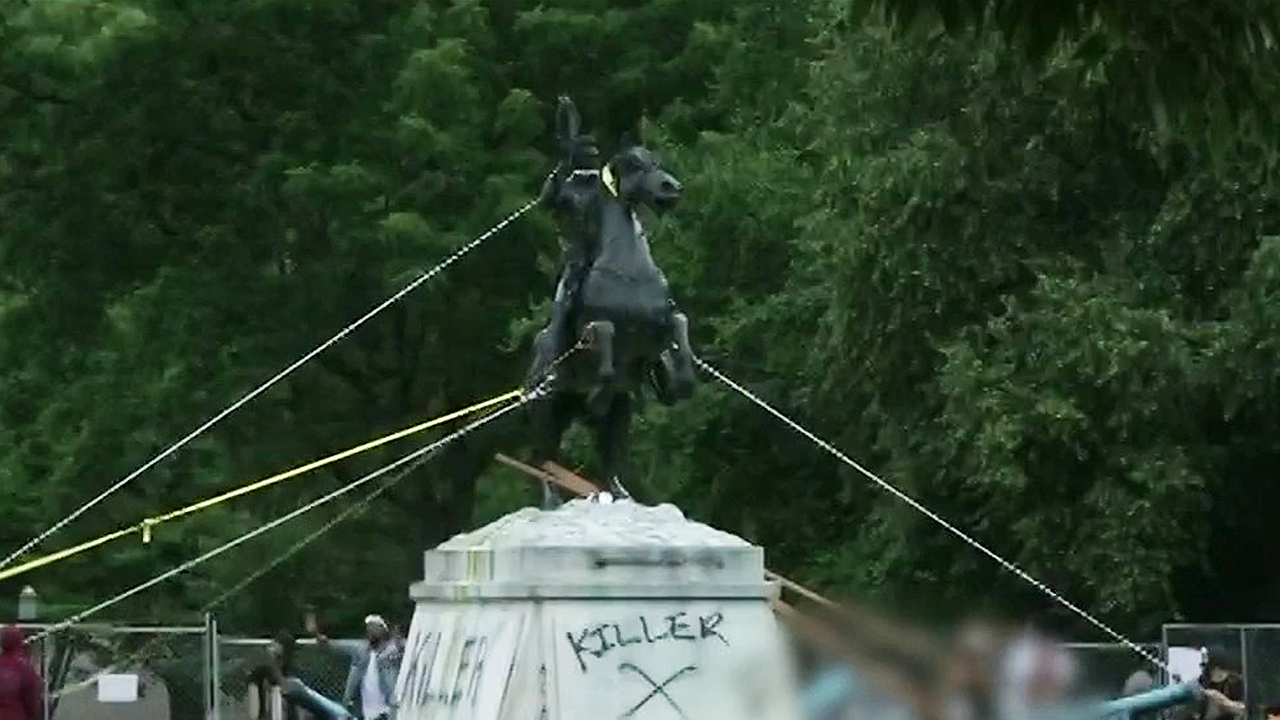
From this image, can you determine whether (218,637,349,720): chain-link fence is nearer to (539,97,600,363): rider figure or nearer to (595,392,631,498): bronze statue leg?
(595,392,631,498): bronze statue leg

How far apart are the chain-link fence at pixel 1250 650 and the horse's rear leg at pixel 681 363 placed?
32.2 ft

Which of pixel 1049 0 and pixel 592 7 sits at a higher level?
pixel 592 7

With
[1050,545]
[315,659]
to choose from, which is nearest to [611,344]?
[315,659]

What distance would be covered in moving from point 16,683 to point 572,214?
6577mm

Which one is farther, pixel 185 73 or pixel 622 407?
pixel 185 73

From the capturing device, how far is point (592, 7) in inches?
1603

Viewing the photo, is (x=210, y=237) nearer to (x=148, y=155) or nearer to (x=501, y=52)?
(x=148, y=155)

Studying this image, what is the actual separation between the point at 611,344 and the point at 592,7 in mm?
21919

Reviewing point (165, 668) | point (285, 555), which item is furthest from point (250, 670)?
point (285, 555)

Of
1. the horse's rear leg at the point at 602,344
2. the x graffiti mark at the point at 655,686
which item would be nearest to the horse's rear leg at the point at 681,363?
the horse's rear leg at the point at 602,344

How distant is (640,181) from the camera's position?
19.3m

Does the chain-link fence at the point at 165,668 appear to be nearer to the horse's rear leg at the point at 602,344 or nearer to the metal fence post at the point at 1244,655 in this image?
the metal fence post at the point at 1244,655

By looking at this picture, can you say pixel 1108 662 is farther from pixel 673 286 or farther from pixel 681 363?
pixel 673 286

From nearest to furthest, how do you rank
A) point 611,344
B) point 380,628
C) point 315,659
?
point 611,344 < point 380,628 < point 315,659
